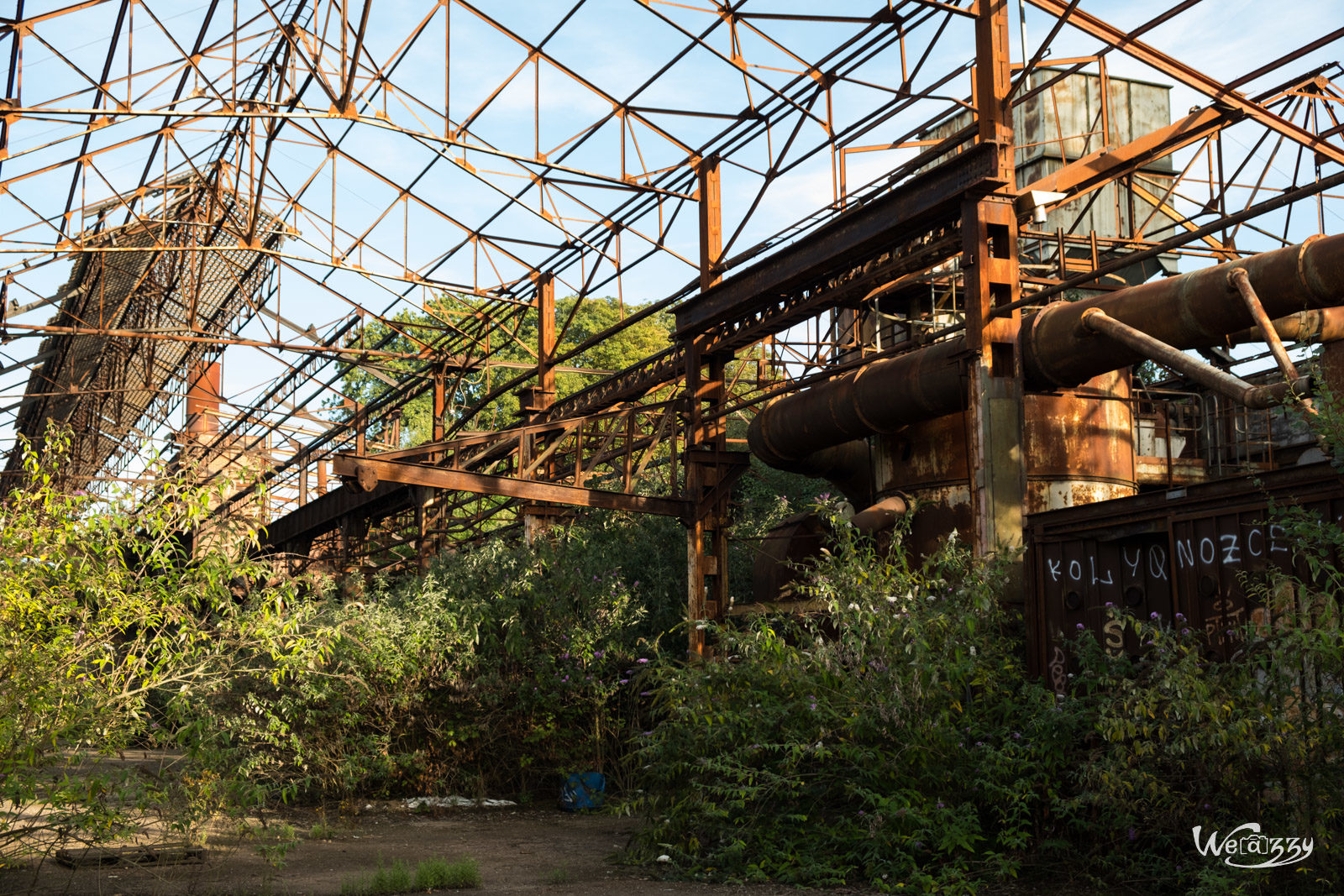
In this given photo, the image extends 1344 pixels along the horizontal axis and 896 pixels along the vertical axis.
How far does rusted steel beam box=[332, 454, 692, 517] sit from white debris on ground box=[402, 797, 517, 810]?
4.12 m

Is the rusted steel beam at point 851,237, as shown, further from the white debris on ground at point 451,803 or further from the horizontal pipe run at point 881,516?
the white debris on ground at point 451,803

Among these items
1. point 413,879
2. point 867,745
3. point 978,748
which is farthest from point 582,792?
point 978,748

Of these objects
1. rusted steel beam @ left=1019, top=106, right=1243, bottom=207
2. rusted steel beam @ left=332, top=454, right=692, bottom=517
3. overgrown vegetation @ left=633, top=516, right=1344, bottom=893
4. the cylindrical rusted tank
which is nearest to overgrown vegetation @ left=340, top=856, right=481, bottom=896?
overgrown vegetation @ left=633, top=516, right=1344, bottom=893

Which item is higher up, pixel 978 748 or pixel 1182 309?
pixel 1182 309

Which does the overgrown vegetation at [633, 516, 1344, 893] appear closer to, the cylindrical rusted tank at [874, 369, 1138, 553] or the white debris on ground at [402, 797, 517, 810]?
the cylindrical rusted tank at [874, 369, 1138, 553]

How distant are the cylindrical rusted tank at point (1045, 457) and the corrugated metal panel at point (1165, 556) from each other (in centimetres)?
192

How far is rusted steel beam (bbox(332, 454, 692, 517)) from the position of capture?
1534cm

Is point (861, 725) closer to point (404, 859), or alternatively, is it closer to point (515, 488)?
point (404, 859)

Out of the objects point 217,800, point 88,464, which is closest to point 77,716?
point 217,800

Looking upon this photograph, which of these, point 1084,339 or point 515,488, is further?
point 515,488

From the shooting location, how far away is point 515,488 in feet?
52.7

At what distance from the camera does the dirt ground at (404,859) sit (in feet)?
28.3

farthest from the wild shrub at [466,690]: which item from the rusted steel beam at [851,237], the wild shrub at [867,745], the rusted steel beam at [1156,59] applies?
the rusted steel beam at [1156,59]

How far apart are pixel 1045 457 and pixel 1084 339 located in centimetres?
164
